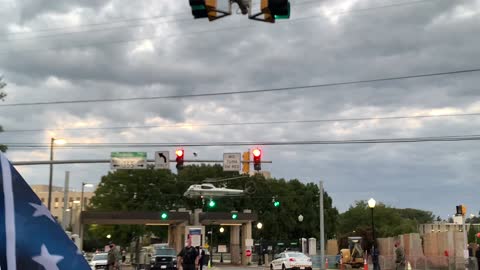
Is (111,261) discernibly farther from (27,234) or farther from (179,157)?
(27,234)

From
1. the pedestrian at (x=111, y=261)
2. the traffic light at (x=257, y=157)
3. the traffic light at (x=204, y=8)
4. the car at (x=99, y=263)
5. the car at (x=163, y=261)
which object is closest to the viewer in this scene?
the traffic light at (x=204, y=8)

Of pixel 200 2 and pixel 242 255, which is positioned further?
pixel 242 255

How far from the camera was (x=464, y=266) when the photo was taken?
30.1m

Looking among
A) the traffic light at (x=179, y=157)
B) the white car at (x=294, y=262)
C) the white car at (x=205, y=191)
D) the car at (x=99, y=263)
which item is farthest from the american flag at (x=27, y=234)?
the white car at (x=205, y=191)

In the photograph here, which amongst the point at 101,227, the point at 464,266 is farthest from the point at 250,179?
the point at 464,266

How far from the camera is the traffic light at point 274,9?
1026 centimetres

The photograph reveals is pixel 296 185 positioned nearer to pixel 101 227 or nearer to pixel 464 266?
pixel 101 227

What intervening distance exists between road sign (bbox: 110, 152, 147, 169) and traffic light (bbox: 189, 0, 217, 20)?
19710 millimetres

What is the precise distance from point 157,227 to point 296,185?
25.7 m

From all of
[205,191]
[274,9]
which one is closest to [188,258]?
[274,9]

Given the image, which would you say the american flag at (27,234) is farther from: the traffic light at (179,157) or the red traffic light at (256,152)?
the traffic light at (179,157)

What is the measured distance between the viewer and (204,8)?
10.3m

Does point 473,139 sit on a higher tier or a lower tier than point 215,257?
higher

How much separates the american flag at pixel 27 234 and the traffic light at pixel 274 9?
7.70 meters
